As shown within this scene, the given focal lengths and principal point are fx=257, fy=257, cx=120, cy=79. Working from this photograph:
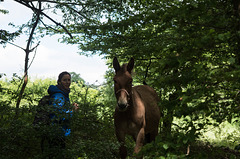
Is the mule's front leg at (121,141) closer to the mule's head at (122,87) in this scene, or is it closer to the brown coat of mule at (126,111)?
the brown coat of mule at (126,111)

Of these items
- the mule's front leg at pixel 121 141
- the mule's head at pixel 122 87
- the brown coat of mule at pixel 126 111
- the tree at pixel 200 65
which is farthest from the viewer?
the mule's front leg at pixel 121 141

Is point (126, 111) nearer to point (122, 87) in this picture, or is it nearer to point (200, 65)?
point (122, 87)

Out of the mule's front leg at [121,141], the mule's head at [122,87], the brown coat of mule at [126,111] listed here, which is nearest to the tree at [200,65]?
the mule's head at [122,87]

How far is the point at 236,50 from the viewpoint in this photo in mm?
3271

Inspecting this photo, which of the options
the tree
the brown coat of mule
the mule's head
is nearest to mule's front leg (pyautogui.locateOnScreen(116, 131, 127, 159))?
the brown coat of mule

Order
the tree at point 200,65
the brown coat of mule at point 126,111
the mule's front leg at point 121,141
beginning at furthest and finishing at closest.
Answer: the mule's front leg at point 121,141 < the brown coat of mule at point 126,111 < the tree at point 200,65

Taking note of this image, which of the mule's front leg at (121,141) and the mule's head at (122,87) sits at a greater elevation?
the mule's head at (122,87)

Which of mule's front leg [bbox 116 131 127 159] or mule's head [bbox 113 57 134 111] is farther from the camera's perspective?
mule's front leg [bbox 116 131 127 159]

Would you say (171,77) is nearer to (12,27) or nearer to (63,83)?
(63,83)

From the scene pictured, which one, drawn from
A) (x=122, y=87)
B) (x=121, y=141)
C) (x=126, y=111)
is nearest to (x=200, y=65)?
(x=122, y=87)

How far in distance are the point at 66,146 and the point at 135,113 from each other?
5.32ft

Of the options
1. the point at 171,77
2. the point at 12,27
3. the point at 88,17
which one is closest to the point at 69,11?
the point at 88,17

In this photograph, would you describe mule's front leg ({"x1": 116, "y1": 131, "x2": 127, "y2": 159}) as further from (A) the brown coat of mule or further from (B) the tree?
(B) the tree

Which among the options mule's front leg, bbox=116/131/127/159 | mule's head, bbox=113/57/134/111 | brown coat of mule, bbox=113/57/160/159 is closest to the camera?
mule's head, bbox=113/57/134/111
